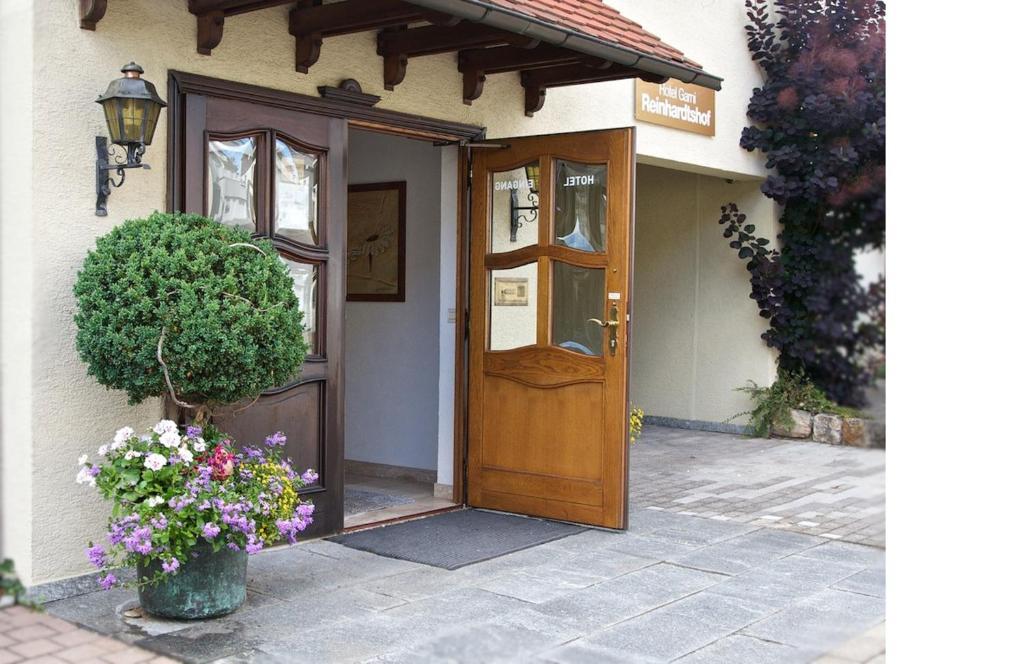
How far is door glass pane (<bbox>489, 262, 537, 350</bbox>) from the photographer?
587cm

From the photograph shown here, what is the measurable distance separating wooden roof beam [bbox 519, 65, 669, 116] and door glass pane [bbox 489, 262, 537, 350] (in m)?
1.24

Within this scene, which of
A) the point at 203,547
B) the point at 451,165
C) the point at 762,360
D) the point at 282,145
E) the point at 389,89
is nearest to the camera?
the point at 203,547

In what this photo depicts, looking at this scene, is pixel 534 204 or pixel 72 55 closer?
pixel 72 55

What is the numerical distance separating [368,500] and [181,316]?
2853 millimetres

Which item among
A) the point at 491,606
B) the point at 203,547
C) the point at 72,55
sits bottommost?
the point at 491,606

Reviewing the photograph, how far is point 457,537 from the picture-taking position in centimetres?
541

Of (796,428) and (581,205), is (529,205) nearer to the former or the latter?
(581,205)

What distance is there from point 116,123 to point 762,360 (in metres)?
7.03

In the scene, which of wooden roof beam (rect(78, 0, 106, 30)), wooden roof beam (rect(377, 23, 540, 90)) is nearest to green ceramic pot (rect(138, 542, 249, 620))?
wooden roof beam (rect(78, 0, 106, 30))

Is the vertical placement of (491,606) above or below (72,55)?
below

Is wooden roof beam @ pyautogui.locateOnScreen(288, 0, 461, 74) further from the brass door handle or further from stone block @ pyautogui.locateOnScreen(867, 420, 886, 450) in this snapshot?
stone block @ pyautogui.locateOnScreen(867, 420, 886, 450)

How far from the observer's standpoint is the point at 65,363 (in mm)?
4172
